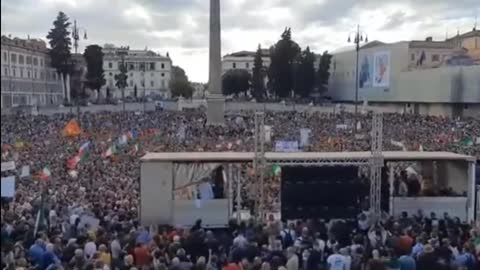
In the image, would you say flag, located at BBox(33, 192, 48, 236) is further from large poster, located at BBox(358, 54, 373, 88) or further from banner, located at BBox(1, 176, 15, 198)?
large poster, located at BBox(358, 54, 373, 88)

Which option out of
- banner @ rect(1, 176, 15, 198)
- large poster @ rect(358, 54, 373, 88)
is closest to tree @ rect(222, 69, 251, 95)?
large poster @ rect(358, 54, 373, 88)

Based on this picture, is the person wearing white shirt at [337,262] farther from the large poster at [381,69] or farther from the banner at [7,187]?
the large poster at [381,69]

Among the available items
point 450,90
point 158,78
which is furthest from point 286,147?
point 158,78

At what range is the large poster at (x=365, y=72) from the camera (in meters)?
81.8

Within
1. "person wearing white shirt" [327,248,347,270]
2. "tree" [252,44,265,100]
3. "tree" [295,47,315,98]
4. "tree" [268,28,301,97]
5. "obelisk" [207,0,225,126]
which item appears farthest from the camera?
"tree" [252,44,265,100]

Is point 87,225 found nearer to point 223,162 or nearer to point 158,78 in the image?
point 223,162

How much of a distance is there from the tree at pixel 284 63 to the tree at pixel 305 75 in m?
1.03

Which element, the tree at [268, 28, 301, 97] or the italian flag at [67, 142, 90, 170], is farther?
the tree at [268, 28, 301, 97]

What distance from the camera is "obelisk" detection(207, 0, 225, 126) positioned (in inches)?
1911

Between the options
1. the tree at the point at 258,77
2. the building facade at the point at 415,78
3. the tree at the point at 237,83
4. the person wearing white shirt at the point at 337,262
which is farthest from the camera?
the tree at the point at 237,83

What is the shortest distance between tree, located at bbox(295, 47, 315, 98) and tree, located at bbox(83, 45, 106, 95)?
2562 centimetres

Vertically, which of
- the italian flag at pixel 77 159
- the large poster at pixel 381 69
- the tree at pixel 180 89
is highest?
the large poster at pixel 381 69

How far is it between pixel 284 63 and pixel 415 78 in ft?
68.7

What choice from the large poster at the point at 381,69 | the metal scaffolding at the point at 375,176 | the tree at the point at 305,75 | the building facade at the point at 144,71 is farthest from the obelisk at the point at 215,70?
the building facade at the point at 144,71
